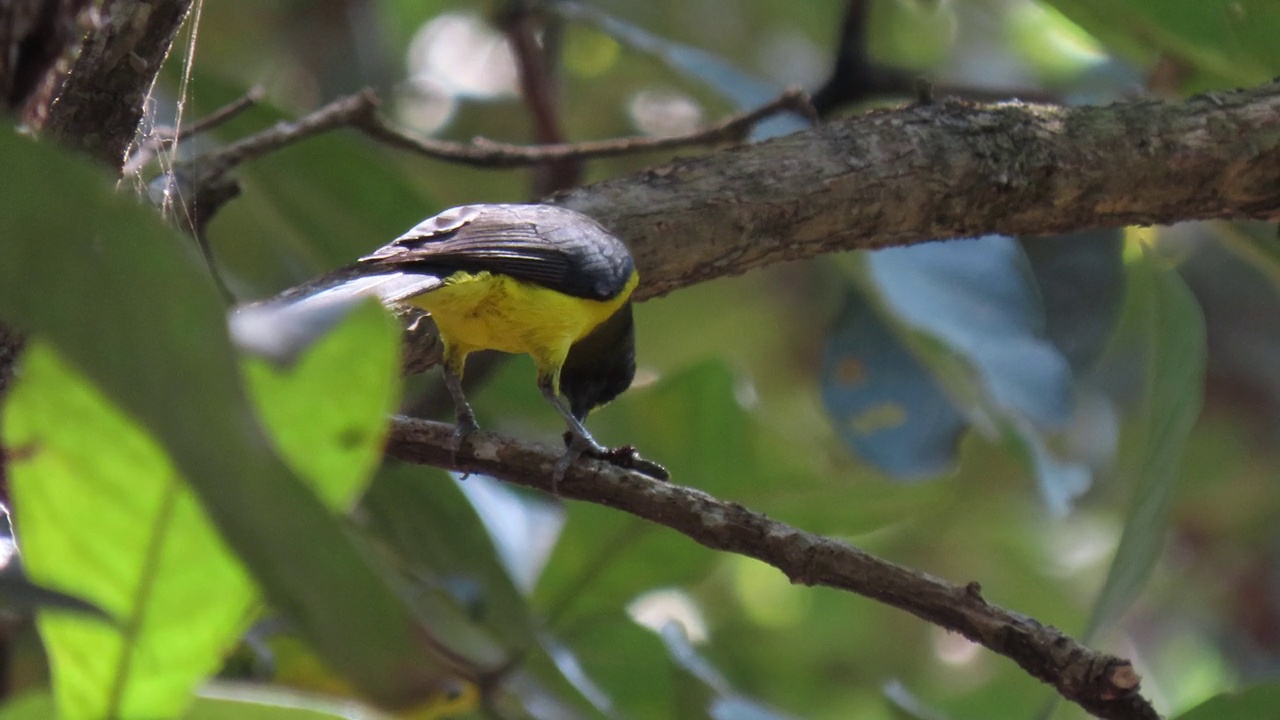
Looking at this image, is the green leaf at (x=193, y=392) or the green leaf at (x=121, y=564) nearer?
the green leaf at (x=193, y=392)

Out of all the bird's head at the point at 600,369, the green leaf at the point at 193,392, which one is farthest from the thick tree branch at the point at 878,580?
the bird's head at the point at 600,369

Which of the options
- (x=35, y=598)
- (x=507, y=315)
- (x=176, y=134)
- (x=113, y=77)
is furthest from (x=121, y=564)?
(x=507, y=315)

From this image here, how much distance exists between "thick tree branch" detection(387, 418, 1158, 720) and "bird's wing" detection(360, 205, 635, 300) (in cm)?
46

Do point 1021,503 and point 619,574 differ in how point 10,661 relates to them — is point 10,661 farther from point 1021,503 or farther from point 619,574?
point 1021,503

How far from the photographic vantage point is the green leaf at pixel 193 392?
2.34ft

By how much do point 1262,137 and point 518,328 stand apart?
1334mm

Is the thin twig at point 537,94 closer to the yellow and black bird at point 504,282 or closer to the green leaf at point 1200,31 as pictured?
the yellow and black bird at point 504,282

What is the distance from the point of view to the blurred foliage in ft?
2.50

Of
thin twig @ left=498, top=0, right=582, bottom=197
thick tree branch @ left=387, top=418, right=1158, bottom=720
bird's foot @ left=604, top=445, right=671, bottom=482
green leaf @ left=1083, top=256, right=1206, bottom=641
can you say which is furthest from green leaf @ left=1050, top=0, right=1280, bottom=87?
thick tree branch @ left=387, top=418, right=1158, bottom=720

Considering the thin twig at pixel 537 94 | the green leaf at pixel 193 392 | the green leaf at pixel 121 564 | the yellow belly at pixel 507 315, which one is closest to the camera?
the green leaf at pixel 193 392

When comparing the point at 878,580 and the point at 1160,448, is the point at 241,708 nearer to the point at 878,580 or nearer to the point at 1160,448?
the point at 878,580

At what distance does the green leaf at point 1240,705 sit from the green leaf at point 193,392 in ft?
2.90

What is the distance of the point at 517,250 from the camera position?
2.22 m

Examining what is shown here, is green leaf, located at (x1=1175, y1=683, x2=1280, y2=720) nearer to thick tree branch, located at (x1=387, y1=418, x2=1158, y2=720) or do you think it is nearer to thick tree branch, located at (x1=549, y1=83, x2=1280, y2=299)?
thick tree branch, located at (x1=387, y1=418, x2=1158, y2=720)
